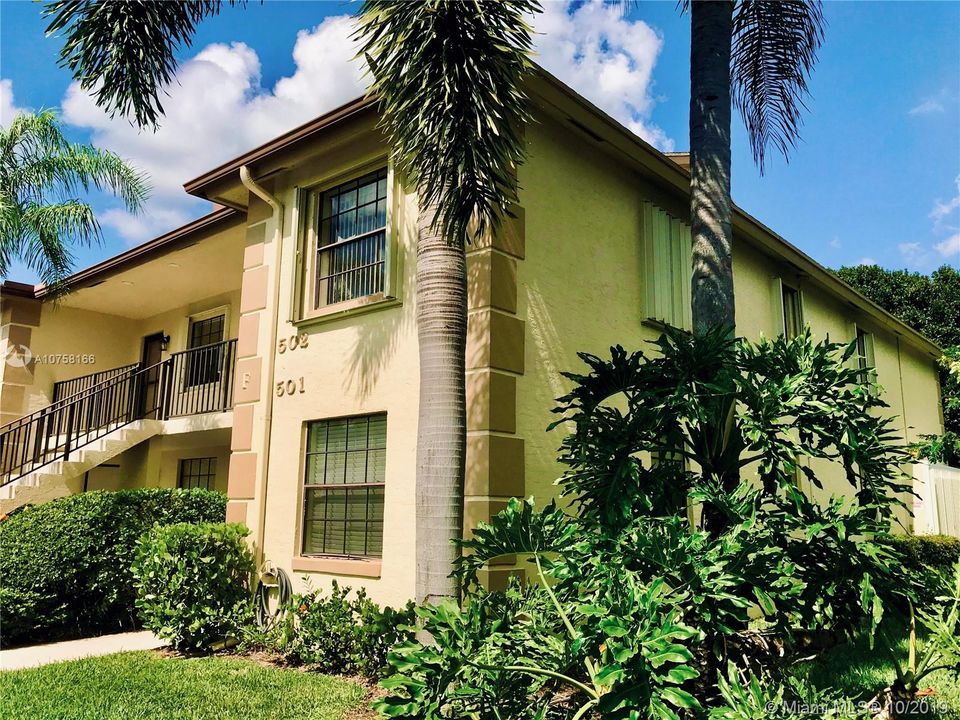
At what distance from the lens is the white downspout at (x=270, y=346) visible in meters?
9.34

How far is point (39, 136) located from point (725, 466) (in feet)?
46.3

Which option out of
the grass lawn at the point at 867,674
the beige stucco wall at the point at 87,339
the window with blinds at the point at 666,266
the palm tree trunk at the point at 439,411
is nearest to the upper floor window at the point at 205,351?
the beige stucco wall at the point at 87,339

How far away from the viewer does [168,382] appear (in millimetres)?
14297

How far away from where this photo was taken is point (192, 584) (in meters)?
8.48

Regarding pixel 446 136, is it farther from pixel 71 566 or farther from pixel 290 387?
pixel 71 566

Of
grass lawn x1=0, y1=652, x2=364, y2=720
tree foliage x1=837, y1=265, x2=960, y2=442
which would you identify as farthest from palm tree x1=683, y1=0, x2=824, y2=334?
tree foliage x1=837, y1=265, x2=960, y2=442

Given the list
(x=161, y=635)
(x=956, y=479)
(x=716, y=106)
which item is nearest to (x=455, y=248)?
(x=716, y=106)

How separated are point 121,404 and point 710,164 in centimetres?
1308

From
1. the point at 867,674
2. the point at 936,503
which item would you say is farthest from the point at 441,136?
the point at 936,503

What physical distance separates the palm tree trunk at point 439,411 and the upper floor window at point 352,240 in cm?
210

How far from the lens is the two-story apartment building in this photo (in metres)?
7.66

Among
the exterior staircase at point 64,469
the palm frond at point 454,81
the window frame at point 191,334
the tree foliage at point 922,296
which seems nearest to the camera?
the palm frond at point 454,81

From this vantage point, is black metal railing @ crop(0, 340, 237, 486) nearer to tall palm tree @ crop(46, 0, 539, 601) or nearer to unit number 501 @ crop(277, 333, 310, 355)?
unit number 501 @ crop(277, 333, 310, 355)

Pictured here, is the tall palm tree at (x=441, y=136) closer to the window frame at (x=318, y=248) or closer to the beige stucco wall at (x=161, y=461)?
the window frame at (x=318, y=248)
